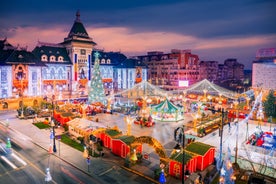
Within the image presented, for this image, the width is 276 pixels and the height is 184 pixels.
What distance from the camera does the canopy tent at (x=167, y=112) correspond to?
33.5 meters

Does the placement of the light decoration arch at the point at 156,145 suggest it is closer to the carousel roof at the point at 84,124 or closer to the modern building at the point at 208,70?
the carousel roof at the point at 84,124

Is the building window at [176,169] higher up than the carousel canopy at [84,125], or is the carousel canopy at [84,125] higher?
the carousel canopy at [84,125]

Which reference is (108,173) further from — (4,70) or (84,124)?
(4,70)

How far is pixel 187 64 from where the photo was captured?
253 feet

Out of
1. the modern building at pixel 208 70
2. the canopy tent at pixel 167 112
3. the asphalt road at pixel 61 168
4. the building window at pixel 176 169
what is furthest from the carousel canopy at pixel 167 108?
the modern building at pixel 208 70

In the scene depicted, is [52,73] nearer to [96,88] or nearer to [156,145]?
[96,88]

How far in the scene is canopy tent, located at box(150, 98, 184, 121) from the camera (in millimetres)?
33500

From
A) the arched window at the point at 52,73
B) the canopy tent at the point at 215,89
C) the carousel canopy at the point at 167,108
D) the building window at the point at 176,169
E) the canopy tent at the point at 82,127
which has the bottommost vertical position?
the building window at the point at 176,169

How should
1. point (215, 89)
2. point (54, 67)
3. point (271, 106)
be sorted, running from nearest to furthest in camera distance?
1. point (271, 106)
2. point (215, 89)
3. point (54, 67)

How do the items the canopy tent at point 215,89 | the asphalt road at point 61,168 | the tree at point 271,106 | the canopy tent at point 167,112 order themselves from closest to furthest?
the asphalt road at point 61,168 → the canopy tent at point 167,112 → the tree at point 271,106 → the canopy tent at point 215,89

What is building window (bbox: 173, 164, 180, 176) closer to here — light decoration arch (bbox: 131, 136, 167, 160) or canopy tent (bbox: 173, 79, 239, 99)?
light decoration arch (bbox: 131, 136, 167, 160)

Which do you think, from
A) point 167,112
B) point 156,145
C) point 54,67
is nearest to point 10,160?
point 156,145

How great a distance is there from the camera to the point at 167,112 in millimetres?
33469

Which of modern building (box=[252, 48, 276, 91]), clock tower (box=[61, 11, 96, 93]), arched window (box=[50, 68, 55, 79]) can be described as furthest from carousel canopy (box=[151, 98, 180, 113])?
arched window (box=[50, 68, 55, 79])
